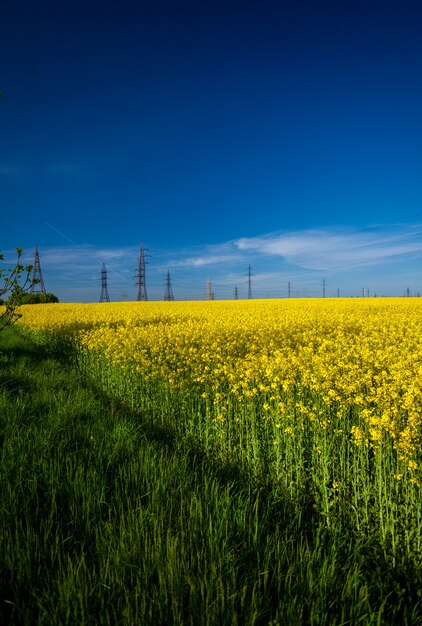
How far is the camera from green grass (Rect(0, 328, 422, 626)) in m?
2.11

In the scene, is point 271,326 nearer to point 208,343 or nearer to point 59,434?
point 208,343

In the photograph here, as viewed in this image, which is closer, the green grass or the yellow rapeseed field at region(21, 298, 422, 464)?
the green grass

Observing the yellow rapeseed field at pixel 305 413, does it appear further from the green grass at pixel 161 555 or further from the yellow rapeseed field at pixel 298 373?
the green grass at pixel 161 555

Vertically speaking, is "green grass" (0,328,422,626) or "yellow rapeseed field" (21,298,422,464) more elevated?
"yellow rapeseed field" (21,298,422,464)

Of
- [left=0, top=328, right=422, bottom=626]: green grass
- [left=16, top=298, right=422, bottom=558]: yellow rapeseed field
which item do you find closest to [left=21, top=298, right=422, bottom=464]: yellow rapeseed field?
[left=16, top=298, right=422, bottom=558]: yellow rapeseed field

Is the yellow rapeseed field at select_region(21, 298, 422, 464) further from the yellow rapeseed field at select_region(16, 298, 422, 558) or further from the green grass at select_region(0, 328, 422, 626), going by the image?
the green grass at select_region(0, 328, 422, 626)

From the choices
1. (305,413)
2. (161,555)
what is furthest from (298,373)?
(161,555)

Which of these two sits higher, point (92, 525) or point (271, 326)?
point (271, 326)

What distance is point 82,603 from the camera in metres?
2.06

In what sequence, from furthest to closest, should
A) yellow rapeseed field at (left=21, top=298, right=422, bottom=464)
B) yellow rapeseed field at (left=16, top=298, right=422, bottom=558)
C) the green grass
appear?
yellow rapeseed field at (left=21, top=298, right=422, bottom=464)
yellow rapeseed field at (left=16, top=298, right=422, bottom=558)
the green grass

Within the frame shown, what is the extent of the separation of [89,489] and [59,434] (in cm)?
180

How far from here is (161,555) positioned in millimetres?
2453

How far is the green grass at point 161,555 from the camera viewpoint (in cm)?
211

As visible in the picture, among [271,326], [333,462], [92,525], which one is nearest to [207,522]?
[92,525]
